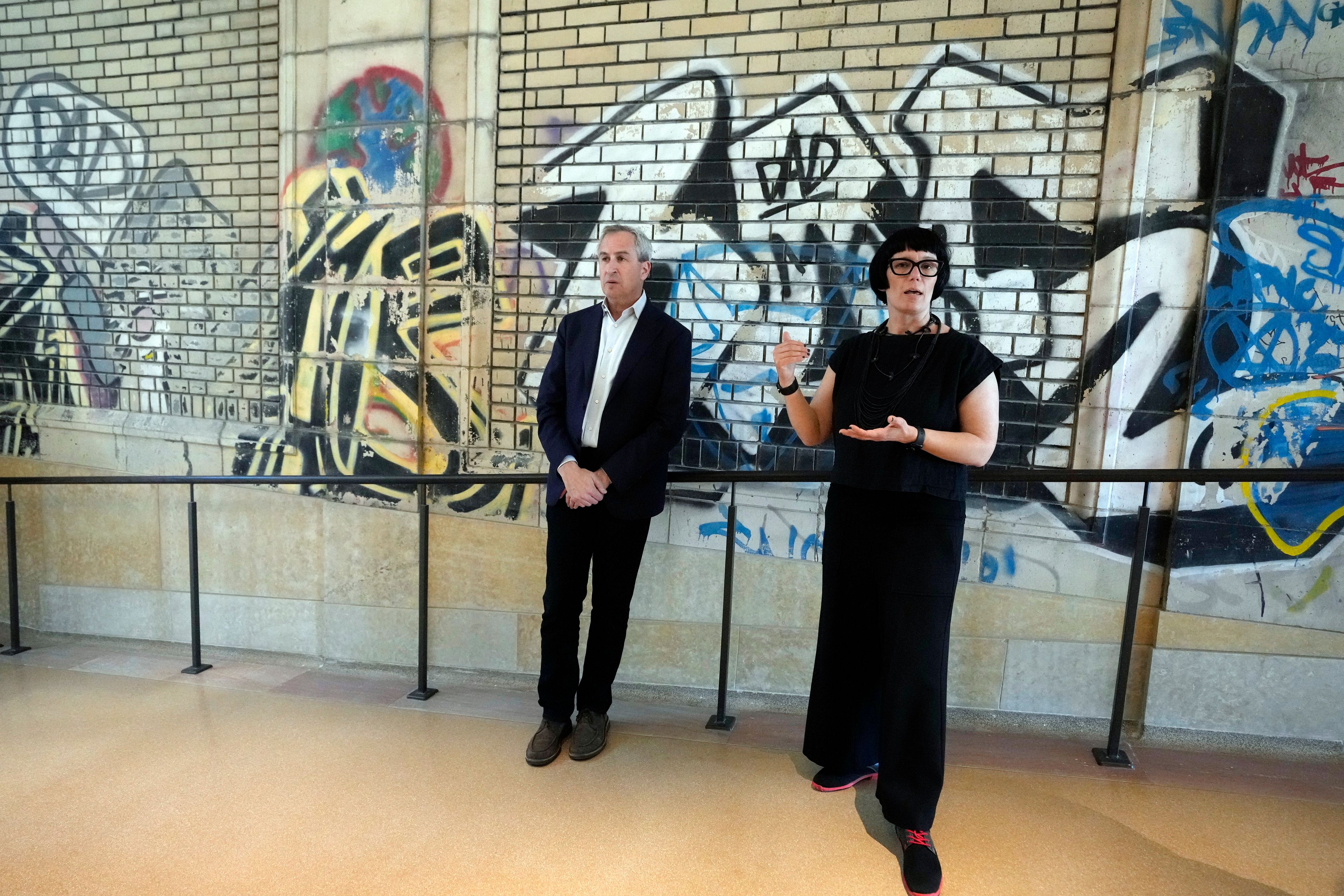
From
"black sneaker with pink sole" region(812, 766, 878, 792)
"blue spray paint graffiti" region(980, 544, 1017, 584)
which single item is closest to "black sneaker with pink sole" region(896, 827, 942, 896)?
"black sneaker with pink sole" region(812, 766, 878, 792)

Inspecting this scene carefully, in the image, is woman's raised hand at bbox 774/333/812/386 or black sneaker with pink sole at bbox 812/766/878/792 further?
black sneaker with pink sole at bbox 812/766/878/792

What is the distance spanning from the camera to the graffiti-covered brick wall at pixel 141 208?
4965mm

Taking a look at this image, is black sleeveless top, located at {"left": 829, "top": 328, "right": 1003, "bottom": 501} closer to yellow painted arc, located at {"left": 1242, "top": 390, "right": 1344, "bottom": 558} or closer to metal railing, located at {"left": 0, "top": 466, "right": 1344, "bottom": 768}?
metal railing, located at {"left": 0, "top": 466, "right": 1344, "bottom": 768}

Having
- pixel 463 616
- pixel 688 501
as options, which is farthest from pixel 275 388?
Result: pixel 688 501

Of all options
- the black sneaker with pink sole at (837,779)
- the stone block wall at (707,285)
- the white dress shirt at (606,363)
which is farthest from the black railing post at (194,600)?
the black sneaker with pink sole at (837,779)

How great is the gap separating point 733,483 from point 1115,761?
1678 mm

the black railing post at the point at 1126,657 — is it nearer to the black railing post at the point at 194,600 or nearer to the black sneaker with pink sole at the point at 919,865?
the black sneaker with pink sole at the point at 919,865

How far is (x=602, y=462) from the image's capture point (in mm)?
2770

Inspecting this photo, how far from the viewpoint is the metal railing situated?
9.00ft

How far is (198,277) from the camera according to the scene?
5145 millimetres

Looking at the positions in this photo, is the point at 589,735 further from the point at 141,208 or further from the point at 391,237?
the point at 141,208

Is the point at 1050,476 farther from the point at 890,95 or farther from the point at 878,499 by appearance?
the point at 890,95

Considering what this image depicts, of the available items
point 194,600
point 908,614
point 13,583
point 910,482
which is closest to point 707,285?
point 910,482

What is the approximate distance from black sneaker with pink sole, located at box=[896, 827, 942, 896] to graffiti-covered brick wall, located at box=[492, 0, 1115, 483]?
1813 mm
